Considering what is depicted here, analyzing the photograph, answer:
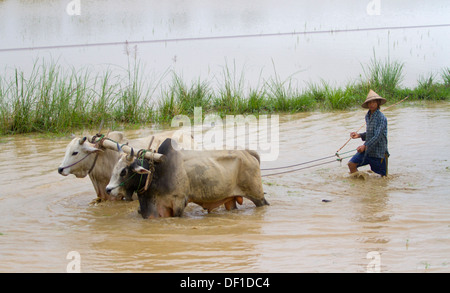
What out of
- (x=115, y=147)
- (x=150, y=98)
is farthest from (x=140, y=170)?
(x=150, y=98)

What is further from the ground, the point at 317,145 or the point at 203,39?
the point at 203,39

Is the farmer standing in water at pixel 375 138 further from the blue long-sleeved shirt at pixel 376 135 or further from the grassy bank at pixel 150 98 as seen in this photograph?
the grassy bank at pixel 150 98

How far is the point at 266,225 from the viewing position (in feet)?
19.5

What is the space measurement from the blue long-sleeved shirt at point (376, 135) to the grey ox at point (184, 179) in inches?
77.3

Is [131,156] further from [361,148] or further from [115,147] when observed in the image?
[361,148]

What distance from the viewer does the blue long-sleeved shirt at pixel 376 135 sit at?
768 centimetres

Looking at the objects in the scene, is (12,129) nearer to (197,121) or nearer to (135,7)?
(197,121)


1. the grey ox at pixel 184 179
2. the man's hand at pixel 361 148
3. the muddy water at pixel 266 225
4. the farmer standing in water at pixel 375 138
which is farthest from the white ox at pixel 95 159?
the farmer standing in water at pixel 375 138

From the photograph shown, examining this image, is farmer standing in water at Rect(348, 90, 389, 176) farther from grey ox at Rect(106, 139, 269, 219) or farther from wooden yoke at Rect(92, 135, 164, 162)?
wooden yoke at Rect(92, 135, 164, 162)

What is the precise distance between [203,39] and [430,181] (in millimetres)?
15397

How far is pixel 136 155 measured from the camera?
5.93 m

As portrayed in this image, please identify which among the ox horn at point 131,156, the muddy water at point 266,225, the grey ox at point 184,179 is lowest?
the muddy water at point 266,225

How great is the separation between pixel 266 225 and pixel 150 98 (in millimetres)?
7307

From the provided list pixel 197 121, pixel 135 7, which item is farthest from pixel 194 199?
pixel 135 7
